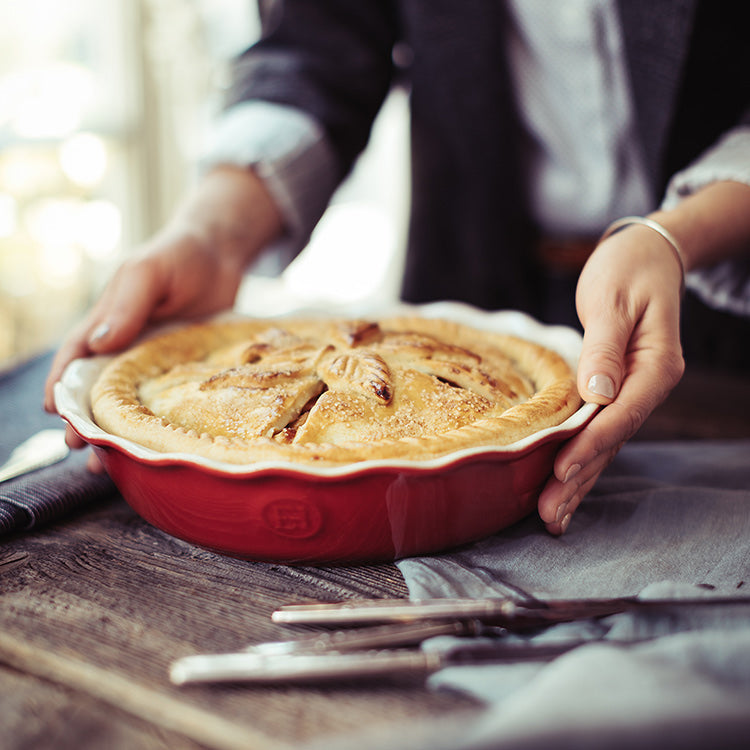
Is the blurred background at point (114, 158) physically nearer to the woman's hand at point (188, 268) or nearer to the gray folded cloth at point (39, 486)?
the woman's hand at point (188, 268)

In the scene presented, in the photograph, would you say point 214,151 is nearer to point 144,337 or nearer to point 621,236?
point 144,337

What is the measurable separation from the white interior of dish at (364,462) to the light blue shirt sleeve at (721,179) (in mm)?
401

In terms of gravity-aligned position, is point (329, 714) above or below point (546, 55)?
below

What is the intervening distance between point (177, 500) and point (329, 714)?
15.3 inches

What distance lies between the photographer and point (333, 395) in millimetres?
1102

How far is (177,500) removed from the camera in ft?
3.13

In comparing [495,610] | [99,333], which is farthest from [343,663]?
[99,333]

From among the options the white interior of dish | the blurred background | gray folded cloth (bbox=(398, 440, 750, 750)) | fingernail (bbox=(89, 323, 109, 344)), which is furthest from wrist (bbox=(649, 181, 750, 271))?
the blurred background

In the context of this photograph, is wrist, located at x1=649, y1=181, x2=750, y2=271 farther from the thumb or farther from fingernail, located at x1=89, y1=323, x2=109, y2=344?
fingernail, located at x1=89, y1=323, x2=109, y2=344

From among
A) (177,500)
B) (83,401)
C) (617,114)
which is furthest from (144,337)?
(617,114)

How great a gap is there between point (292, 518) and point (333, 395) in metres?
0.25

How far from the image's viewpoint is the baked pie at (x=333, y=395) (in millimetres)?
962

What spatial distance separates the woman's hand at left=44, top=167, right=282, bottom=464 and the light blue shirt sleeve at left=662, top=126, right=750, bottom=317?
1.04 metres

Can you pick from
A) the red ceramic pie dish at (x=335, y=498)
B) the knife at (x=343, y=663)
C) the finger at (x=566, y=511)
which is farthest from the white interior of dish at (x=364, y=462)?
the knife at (x=343, y=663)
